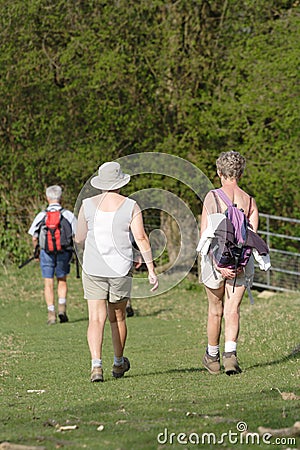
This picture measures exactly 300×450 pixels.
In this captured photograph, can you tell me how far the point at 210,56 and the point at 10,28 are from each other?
4832mm

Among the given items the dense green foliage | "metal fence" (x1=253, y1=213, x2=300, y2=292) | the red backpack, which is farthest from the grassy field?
the dense green foliage

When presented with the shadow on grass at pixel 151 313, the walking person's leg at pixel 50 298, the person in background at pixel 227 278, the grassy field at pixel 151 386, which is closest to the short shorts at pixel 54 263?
the walking person's leg at pixel 50 298

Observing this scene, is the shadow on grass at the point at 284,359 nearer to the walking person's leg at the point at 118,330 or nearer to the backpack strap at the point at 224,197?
the walking person's leg at the point at 118,330

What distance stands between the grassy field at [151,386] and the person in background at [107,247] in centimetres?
64

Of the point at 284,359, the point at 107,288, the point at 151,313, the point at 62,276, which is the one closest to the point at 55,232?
the point at 62,276

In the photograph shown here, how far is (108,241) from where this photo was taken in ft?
27.9

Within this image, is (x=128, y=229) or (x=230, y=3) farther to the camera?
(x=230, y=3)

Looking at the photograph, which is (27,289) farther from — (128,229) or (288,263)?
(128,229)

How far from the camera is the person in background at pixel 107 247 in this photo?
335 inches

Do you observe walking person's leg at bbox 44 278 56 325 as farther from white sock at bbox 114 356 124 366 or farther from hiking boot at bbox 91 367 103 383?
hiking boot at bbox 91 367 103 383

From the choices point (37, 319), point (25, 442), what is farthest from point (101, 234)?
point (37, 319)

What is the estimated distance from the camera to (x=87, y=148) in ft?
74.8

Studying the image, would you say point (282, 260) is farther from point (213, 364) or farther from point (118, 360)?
point (118, 360)

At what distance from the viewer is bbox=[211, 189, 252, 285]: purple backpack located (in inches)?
333
